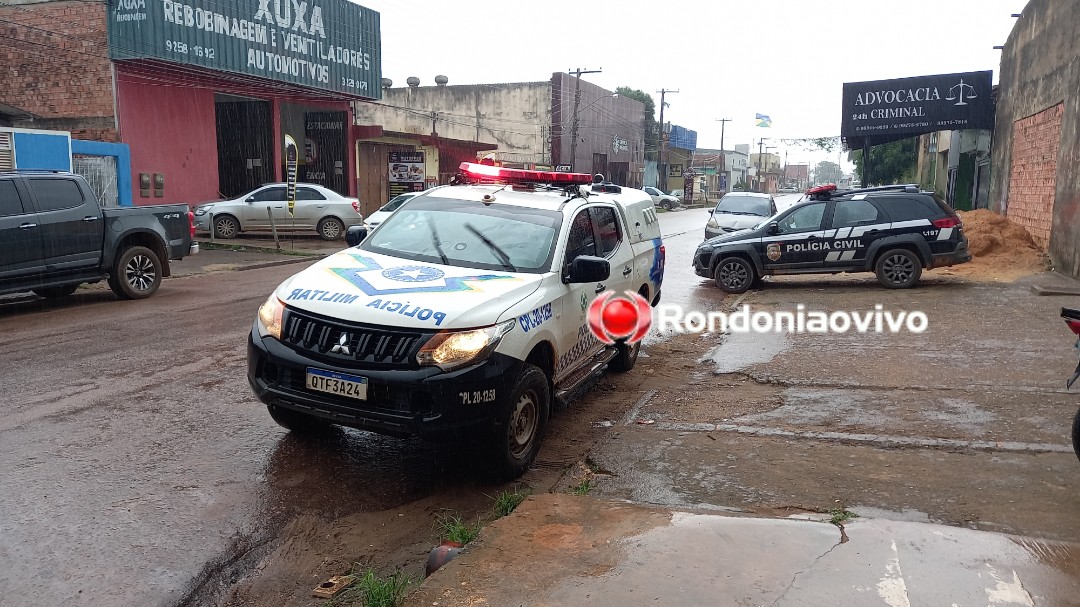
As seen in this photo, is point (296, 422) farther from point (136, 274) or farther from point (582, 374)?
point (136, 274)

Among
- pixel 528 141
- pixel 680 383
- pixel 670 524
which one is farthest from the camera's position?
pixel 528 141

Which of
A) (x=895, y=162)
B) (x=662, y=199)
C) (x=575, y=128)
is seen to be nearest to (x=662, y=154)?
(x=662, y=199)

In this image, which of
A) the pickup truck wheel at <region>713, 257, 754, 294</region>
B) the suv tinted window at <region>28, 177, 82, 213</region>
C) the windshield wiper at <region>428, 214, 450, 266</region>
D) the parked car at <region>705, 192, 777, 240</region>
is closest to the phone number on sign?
the suv tinted window at <region>28, 177, 82, 213</region>

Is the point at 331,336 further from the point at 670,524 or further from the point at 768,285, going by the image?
the point at 768,285

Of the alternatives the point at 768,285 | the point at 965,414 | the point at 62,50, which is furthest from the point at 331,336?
the point at 62,50

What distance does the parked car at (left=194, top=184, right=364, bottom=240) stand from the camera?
2236 cm

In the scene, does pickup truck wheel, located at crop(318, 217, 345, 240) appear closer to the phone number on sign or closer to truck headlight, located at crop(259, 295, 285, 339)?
the phone number on sign

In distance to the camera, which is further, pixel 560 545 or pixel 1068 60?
pixel 1068 60

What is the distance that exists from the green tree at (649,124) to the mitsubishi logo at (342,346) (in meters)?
66.7

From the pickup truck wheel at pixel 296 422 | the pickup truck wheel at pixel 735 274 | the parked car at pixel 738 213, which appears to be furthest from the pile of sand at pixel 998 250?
the pickup truck wheel at pixel 296 422

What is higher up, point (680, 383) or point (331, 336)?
point (331, 336)

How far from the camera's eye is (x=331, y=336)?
4.74 metres

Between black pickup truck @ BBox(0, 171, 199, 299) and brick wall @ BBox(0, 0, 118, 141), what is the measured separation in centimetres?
1063

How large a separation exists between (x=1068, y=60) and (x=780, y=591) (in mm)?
15841
